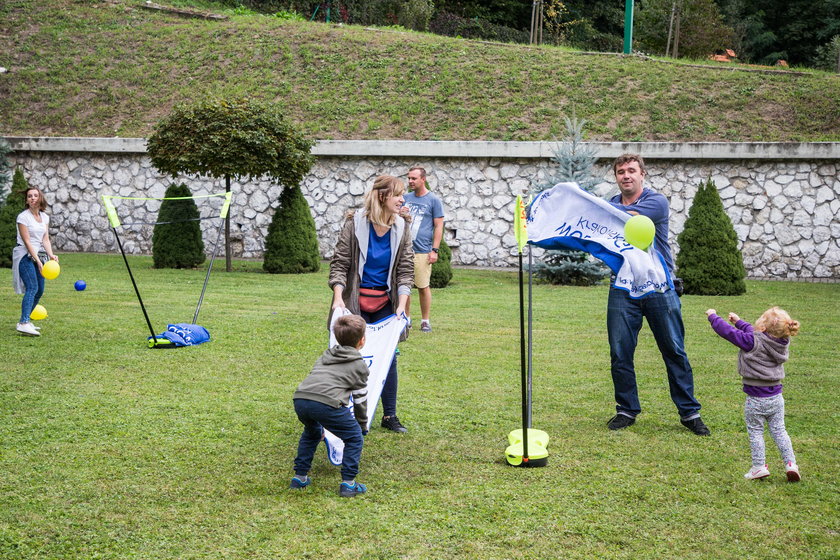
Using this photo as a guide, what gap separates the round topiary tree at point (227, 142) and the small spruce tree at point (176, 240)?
4.61 feet

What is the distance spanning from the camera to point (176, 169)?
1619 cm

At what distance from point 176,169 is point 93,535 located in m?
12.8

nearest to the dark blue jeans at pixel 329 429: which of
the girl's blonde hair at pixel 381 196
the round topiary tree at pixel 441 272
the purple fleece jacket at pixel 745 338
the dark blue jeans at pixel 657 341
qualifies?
the girl's blonde hair at pixel 381 196

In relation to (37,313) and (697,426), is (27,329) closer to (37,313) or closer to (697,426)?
(37,313)

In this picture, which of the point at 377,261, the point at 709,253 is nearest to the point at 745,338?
the point at 377,261

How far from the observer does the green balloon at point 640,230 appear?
5699mm

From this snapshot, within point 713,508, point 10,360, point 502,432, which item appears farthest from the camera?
point 10,360

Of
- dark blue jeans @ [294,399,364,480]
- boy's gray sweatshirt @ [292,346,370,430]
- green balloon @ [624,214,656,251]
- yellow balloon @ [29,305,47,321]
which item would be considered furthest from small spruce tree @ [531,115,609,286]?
dark blue jeans @ [294,399,364,480]

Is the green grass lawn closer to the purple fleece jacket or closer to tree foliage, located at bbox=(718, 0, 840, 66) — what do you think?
the purple fleece jacket

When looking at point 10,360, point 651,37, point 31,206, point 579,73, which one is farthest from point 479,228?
point 651,37

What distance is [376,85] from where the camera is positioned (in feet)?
73.2

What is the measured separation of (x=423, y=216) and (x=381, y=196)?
15.4ft

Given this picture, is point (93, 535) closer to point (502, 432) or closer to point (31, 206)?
point (502, 432)

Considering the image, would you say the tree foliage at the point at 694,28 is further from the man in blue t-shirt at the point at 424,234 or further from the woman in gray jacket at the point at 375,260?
the woman in gray jacket at the point at 375,260
